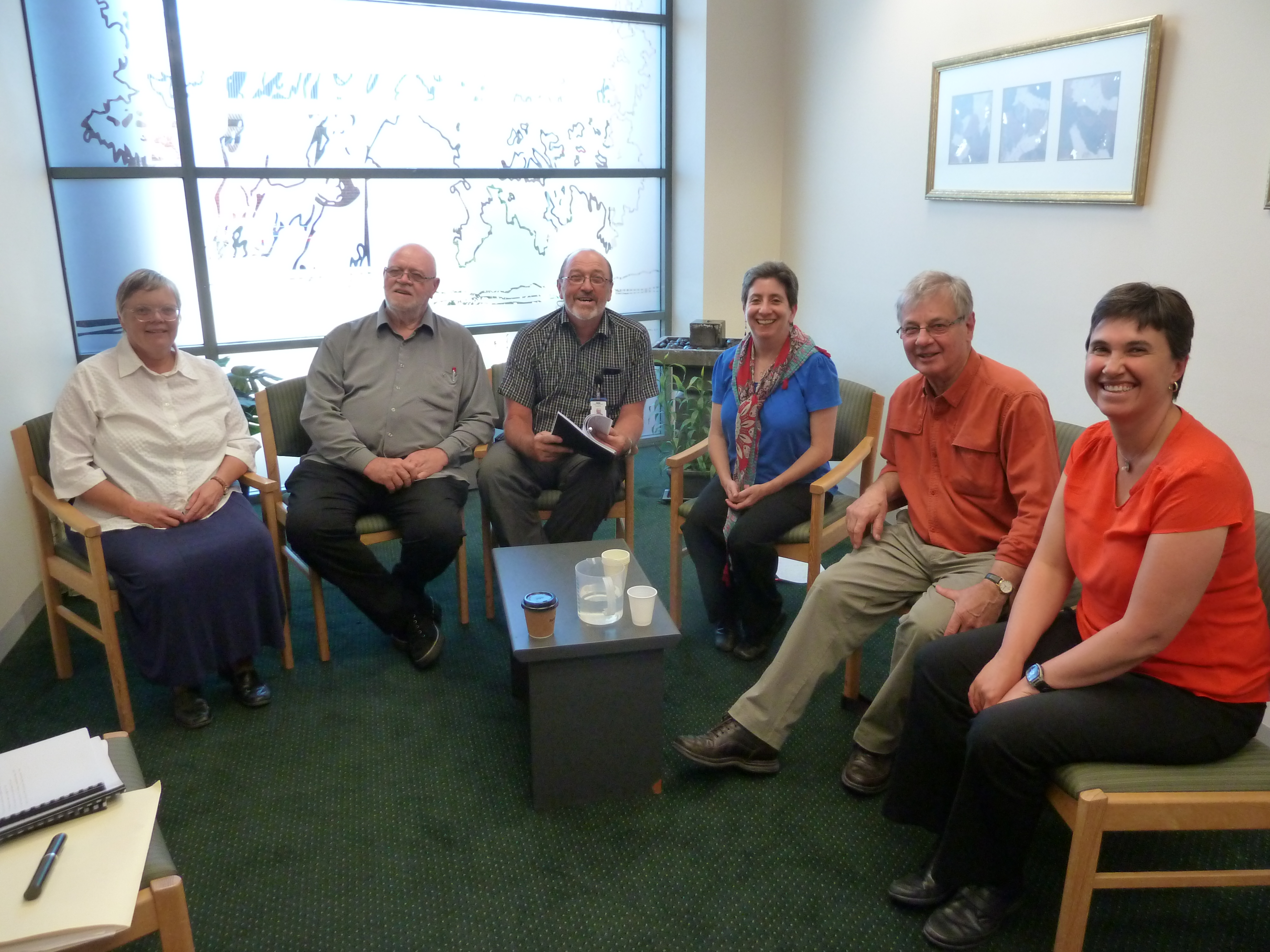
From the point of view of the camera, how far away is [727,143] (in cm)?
448

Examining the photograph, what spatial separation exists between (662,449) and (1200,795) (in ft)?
11.8

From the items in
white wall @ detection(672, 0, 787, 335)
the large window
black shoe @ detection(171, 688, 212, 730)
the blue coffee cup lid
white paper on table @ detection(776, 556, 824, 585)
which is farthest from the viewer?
white wall @ detection(672, 0, 787, 335)

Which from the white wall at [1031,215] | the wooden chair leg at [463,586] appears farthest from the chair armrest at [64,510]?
the white wall at [1031,215]

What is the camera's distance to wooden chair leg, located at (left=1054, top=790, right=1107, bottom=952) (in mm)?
1491

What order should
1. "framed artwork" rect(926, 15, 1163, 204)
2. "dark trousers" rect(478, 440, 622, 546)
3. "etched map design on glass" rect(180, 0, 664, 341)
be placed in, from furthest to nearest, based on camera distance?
"etched map design on glass" rect(180, 0, 664, 341)
"dark trousers" rect(478, 440, 622, 546)
"framed artwork" rect(926, 15, 1163, 204)

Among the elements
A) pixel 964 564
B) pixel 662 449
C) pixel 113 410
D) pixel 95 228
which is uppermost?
pixel 95 228

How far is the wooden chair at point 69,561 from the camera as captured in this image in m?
2.42

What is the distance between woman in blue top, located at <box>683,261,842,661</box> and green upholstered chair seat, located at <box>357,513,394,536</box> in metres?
0.94

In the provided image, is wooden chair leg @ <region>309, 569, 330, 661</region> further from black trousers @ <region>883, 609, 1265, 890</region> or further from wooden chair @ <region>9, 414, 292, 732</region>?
black trousers @ <region>883, 609, 1265, 890</region>

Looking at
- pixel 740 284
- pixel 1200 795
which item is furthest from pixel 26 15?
pixel 1200 795

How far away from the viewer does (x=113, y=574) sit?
96.5 inches

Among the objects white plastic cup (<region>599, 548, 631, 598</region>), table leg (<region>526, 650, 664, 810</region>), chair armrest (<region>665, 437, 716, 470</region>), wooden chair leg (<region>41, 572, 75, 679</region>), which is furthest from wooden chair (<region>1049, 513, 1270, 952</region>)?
wooden chair leg (<region>41, 572, 75, 679</region>)

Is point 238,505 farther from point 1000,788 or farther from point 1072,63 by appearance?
point 1072,63

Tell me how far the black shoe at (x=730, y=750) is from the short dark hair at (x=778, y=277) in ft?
4.18
